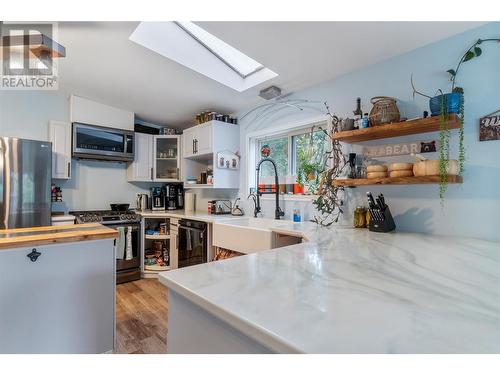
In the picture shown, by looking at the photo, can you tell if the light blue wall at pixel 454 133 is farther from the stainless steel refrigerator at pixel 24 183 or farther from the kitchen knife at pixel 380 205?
the stainless steel refrigerator at pixel 24 183

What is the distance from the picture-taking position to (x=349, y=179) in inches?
75.0

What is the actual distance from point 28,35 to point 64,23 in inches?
14.2

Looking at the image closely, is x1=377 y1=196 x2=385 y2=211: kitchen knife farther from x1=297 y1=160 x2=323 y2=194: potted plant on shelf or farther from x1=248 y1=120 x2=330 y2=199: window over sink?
x1=248 y1=120 x2=330 y2=199: window over sink

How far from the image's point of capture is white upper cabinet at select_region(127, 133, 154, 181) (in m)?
3.58

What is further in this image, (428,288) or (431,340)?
(428,288)

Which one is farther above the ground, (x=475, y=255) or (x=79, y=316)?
(x=475, y=255)

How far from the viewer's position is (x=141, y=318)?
2211 millimetres

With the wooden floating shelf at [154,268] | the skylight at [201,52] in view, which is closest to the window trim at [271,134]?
the skylight at [201,52]

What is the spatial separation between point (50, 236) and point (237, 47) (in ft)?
5.84

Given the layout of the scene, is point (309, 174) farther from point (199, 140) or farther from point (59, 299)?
point (59, 299)

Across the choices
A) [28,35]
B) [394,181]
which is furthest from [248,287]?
[28,35]
